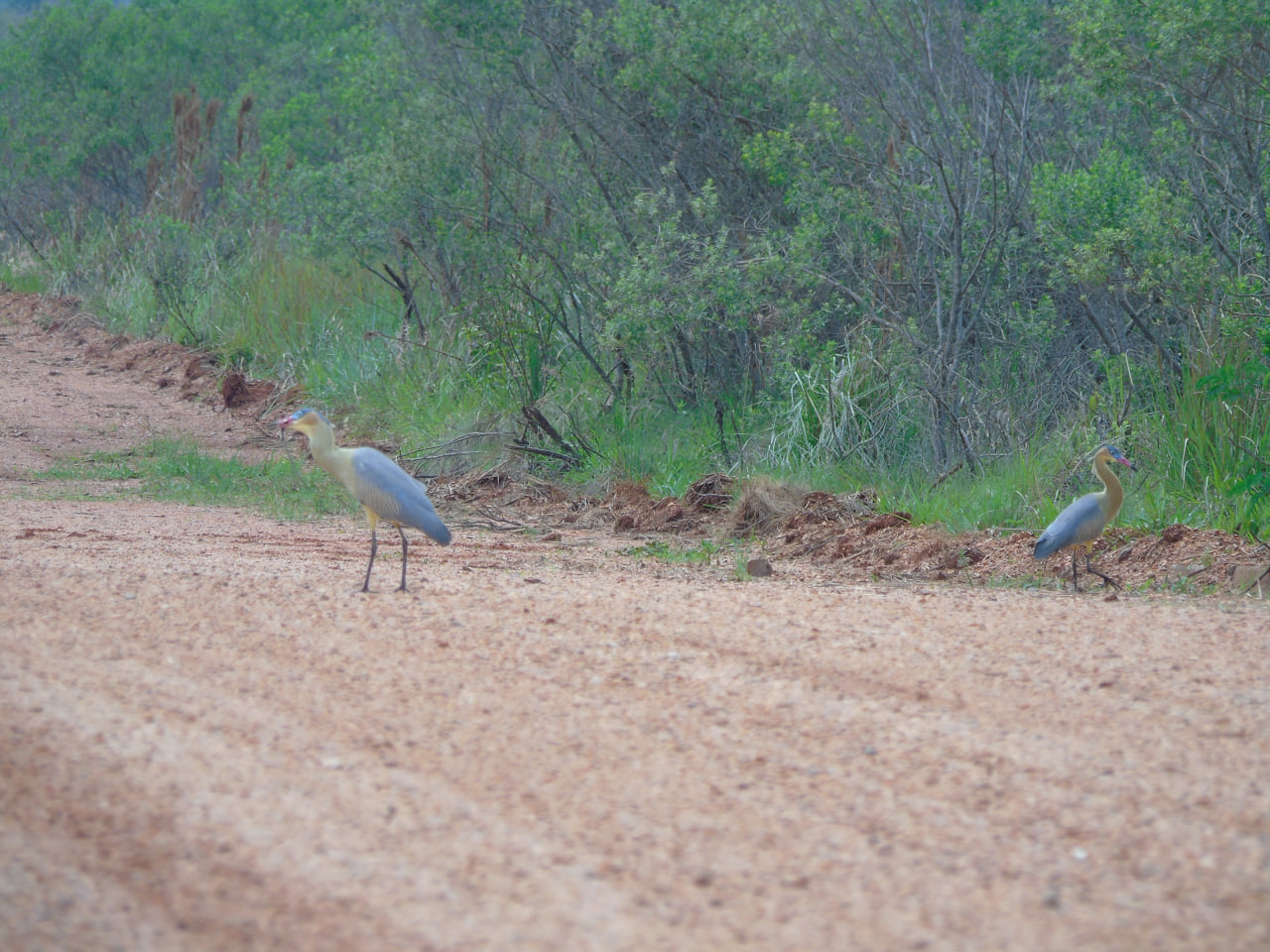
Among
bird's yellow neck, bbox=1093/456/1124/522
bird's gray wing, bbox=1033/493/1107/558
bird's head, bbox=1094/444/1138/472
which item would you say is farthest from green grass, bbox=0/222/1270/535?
bird's gray wing, bbox=1033/493/1107/558

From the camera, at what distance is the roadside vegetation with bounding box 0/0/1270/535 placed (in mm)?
8438

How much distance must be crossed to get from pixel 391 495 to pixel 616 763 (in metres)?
2.81

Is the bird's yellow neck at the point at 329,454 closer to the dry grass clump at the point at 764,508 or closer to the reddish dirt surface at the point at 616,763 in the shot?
the reddish dirt surface at the point at 616,763

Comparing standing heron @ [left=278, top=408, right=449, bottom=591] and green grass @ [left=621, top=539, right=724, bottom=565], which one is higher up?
standing heron @ [left=278, top=408, right=449, bottom=591]

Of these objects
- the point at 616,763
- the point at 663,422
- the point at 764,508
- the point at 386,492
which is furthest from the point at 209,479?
the point at 616,763

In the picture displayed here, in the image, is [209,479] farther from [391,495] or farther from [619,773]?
[619,773]

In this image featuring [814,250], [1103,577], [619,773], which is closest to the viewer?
[619,773]

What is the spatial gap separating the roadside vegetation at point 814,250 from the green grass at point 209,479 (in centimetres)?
42

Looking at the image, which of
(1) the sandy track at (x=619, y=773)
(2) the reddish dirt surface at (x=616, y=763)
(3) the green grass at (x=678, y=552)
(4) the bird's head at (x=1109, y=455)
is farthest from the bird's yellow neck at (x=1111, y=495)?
(3) the green grass at (x=678, y=552)

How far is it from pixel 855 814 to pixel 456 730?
4.15 feet

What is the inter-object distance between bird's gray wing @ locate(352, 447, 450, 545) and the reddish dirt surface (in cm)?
30

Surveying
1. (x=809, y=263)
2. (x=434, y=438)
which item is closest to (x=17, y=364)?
(x=434, y=438)

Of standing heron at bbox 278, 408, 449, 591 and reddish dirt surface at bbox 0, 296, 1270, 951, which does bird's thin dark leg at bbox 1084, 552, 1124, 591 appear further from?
standing heron at bbox 278, 408, 449, 591

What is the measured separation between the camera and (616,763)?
361cm
